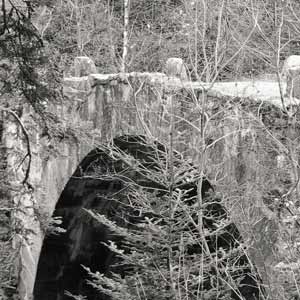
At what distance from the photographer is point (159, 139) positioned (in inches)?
384

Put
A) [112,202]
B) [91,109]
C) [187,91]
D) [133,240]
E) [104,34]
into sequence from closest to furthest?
1. [133,240]
2. [187,91]
3. [91,109]
4. [112,202]
5. [104,34]

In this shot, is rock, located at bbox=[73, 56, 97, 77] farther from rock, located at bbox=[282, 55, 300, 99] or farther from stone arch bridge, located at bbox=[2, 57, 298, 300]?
rock, located at bbox=[282, 55, 300, 99]

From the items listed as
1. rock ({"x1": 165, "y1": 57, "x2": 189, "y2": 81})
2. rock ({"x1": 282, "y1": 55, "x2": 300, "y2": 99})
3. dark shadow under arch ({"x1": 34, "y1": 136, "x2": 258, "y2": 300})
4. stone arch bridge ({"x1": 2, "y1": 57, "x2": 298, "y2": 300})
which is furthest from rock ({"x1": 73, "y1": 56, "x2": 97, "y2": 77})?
rock ({"x1": 282, "y1": 55, "x2": 300, "y2": 99})

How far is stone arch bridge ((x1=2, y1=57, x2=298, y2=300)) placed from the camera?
26.7ft

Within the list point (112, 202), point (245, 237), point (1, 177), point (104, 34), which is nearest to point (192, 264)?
point (245, 237)

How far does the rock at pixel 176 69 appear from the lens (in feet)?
31.1

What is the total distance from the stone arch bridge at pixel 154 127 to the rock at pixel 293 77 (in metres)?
0.16

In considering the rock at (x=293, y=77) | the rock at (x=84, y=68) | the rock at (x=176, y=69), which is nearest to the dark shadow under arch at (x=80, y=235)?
the rock at (x=84, y=68)

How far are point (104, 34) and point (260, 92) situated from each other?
10.1 metres

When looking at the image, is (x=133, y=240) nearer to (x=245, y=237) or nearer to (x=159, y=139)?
(x=245, y=237)

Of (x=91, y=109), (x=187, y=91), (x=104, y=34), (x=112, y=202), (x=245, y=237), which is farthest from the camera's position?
(x=104, y=34)

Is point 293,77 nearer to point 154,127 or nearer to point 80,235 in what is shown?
point 154,127

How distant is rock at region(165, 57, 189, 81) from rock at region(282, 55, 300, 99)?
159 cm

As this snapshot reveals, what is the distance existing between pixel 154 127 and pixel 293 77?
258cm
